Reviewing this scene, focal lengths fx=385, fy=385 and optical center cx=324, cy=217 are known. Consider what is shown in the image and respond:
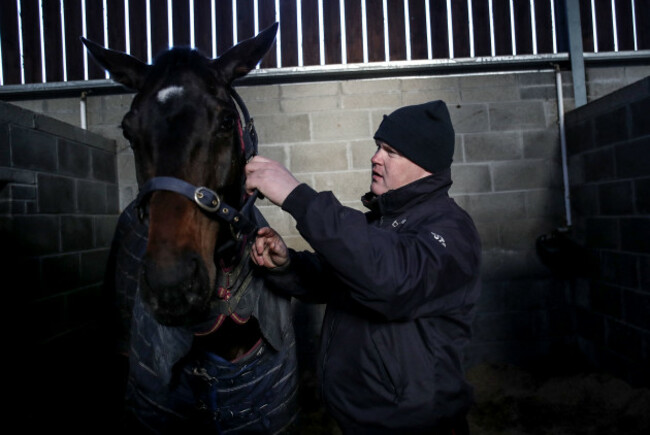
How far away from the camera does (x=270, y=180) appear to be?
101cm

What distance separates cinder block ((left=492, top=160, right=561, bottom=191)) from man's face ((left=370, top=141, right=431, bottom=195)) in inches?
87.4

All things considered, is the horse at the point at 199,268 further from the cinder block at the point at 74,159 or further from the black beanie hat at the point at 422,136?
the cinder block at the point at 74,159

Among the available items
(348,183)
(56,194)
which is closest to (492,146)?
(348,183)

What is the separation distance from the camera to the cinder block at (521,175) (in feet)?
10.5

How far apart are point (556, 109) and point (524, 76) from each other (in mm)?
381

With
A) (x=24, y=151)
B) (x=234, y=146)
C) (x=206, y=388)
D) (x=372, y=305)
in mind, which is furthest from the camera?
(x=24, y=151)

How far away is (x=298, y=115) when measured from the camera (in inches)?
127

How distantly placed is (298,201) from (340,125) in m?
Answer: 2.38

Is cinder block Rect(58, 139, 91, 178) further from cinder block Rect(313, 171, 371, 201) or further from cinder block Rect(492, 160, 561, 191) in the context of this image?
cinder block Rect(492, 160, 561, 191)

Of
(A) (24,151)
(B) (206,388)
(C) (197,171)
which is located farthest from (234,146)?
(A) (24,151)

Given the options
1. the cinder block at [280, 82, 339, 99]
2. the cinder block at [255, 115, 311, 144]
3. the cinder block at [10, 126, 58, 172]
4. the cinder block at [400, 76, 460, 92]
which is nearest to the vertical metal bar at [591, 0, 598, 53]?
the cinder block at [400, 76, 460, 92]

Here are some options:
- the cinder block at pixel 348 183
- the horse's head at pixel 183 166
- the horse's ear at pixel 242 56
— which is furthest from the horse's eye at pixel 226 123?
the cinder block at pixel 348 183

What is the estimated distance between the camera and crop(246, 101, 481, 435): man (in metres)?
0.92

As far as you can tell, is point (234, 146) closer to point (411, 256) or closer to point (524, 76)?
point (411, 256)
